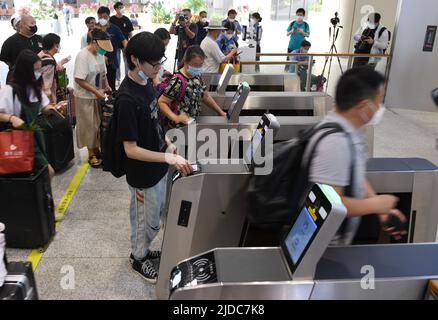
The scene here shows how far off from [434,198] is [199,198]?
1.43 metres

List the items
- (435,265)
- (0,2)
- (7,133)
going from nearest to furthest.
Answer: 1. (435,265)
2. (7,133)
3. (0,2)

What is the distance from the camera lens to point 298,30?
8.91 metres

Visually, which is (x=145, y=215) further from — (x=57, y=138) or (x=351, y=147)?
(x=57, y=138)

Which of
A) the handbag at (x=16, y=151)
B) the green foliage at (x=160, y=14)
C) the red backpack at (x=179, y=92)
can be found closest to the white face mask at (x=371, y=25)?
the red backpack at (x=179, y=92)

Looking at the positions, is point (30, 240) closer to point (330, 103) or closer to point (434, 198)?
point (434, 198)

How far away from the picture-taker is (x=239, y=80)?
5410mm

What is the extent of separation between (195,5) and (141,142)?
32.6 feet

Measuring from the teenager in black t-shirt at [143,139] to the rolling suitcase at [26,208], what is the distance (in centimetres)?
79

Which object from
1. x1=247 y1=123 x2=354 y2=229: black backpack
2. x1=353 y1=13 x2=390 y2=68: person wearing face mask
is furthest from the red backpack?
x1=353 y1=13 x2=390 y2=68: person wearing face mask

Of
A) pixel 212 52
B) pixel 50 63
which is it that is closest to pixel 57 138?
pixel 50 63

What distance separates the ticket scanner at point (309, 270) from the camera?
1433 millimetres

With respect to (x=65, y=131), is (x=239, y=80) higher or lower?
higher

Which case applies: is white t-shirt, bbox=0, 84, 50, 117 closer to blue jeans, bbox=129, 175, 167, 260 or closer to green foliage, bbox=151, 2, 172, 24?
blue jeans, bbox=129, 175, 167, 260
